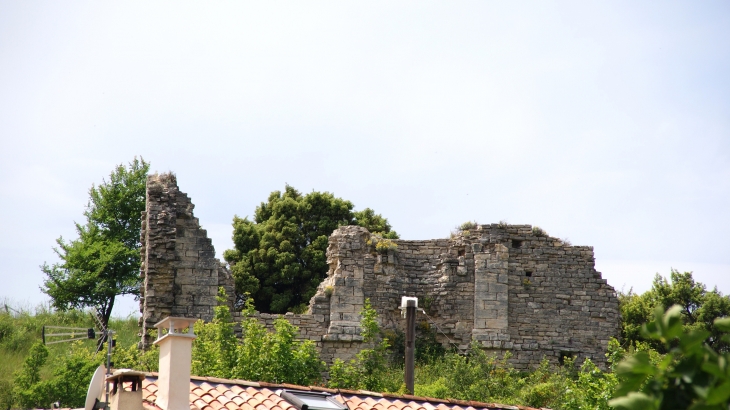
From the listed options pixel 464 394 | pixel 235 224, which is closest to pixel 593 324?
pixel 464 394

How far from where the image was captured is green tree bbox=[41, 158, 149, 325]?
2791 centimetres

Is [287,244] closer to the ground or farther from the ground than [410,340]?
farther from the ground

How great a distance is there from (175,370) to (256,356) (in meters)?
6.78

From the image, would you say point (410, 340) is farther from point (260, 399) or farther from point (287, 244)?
point (287, 244)

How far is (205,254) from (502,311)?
256 inches

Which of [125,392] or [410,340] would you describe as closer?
[125,392]

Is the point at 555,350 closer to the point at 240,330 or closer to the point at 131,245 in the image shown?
the point at 240,330

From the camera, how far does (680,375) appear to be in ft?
11.5

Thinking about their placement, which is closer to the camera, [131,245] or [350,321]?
[350,321]

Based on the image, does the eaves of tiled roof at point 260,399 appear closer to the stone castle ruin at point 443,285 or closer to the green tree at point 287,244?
the stone castle ruin at point 443,285

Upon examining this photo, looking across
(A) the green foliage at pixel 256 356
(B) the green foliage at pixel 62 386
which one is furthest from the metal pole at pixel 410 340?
(B) the green foliage at pixel 62 386

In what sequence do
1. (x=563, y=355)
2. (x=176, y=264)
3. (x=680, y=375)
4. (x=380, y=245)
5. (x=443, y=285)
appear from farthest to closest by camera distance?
(x=563, y=355), (x=443, y=285), (x=380, y=245), (x=176, y=264), (x=680, y=375)

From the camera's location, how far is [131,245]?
28984 mm

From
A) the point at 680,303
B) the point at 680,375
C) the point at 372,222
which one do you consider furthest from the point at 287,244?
the point at 680,375
